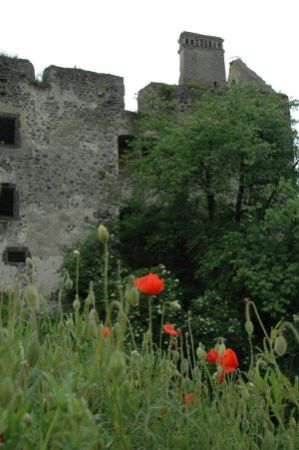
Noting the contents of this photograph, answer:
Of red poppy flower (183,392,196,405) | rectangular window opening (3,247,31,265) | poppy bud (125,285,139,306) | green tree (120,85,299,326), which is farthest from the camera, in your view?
rectangular window opening (3,247,31,265)

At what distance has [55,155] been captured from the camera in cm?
1709

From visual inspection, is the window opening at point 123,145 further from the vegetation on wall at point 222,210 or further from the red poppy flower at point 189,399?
the red poppy flower at point 189,399

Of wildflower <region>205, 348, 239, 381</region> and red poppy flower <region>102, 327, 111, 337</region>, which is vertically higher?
red poppy flower <region>102, 327, 111, 337</region>

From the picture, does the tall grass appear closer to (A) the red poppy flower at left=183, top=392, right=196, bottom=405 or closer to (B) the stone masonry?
(A) the red poppy flower at left=183, top=392, right=196, bottom=405

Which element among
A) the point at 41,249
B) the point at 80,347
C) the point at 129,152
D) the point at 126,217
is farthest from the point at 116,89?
the point at 80,347

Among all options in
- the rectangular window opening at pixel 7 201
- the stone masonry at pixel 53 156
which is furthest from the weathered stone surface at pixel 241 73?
the rectangular window opening at pixel 7 201

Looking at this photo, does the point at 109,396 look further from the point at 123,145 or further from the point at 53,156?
the point at 123,145

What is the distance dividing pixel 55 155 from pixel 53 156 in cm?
6

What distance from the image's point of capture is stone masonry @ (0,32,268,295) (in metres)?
16.2

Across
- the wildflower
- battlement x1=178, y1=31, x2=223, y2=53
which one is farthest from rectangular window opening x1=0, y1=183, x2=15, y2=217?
the wildflower

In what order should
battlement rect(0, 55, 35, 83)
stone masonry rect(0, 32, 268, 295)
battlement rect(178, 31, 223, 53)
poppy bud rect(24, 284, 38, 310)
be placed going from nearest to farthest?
poppy bud rect(24, 284, 38, 310)
stone masonry rect(0, 32, 268, 295)
battlement rect(0, 55, 35, 83)
battlement rect(178, 31, 223, 53)

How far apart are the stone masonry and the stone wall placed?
0.02m

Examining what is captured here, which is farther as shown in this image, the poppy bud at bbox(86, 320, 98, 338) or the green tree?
the green tree

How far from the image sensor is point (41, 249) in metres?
16.2
